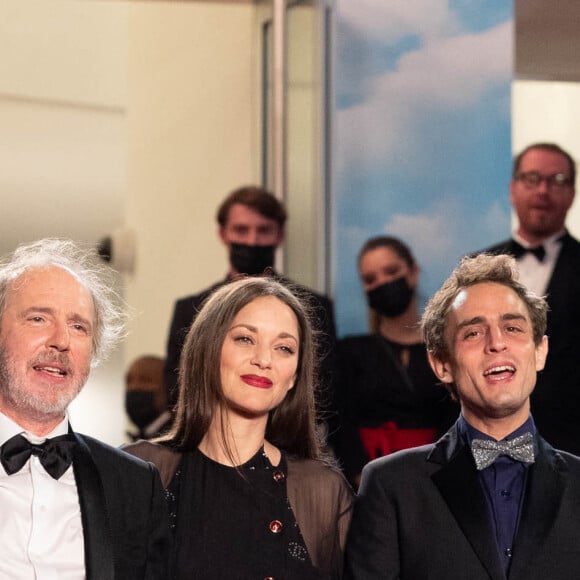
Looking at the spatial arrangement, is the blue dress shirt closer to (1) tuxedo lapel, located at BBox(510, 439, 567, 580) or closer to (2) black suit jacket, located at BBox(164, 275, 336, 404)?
(1) tuxedo lapel, located at BBox(510, 439, 567, 580)

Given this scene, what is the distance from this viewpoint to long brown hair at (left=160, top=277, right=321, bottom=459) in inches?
132

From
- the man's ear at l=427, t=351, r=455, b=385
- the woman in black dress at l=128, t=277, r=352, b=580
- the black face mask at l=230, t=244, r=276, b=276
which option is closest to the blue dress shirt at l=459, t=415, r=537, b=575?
the man's ear at l=427, t=351, r=455, b=385

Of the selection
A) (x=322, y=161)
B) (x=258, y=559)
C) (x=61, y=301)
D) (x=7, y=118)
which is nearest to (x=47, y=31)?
(x=7, y=118)

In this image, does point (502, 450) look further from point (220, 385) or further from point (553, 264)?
point (553, 264)

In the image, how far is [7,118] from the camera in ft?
19.1

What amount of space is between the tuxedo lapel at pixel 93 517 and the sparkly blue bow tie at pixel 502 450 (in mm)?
962

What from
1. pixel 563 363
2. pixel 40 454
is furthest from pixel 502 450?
pixel 563 363

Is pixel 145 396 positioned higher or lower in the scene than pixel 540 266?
lower

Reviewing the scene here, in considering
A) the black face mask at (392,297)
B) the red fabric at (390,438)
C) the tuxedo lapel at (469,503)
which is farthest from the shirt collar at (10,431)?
the black face mask at (392,297)

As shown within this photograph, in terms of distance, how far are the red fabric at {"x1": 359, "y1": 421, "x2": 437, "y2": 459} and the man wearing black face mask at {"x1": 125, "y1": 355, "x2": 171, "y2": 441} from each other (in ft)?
3.65

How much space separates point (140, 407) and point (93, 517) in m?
2.73

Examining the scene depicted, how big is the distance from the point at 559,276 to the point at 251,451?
204 cm

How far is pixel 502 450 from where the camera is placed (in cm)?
317

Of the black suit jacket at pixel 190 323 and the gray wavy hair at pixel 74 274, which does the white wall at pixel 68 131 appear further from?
the gray wavy hair at pixel 74 274
